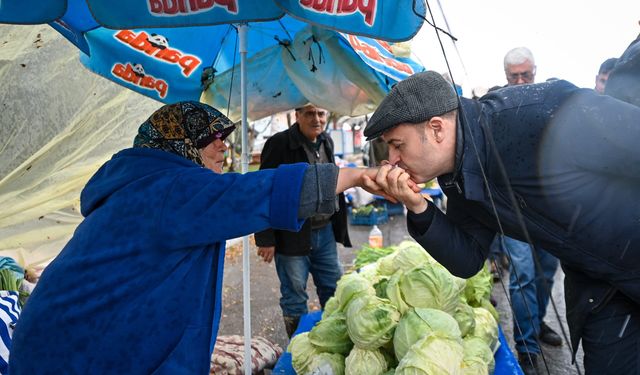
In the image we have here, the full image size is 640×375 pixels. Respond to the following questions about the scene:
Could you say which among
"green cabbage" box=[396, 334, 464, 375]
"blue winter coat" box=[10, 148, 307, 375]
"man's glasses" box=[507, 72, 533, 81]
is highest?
"man's glasses" box=[507, 72, 533, 81]

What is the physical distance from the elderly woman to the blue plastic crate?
28.4ft

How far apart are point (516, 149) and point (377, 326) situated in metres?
1.16

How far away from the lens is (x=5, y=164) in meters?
3.30

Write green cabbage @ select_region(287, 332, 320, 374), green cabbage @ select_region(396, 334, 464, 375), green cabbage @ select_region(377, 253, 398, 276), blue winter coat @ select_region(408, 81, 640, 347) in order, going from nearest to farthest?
blue winter coat @ select_region(408, 81, 640, 347) < green cabbage @ select_region(396, 334, 464, 375) < green cabbage @ select_region(287, 332, 320, 374) < green cabbage @ select_region(377, 253, 398, 276)

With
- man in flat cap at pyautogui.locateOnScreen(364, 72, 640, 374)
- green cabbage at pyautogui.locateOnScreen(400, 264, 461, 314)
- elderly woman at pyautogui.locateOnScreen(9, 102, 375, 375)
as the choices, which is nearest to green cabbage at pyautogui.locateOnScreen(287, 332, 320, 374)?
green cabbage at pyautogui.locateOnScreen(400, 264, 461, 314)

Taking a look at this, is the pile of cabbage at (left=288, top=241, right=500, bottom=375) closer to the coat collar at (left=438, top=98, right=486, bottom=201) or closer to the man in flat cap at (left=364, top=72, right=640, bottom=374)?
the man in flat cap at (left=364, top=72, right=640, bottom=374)

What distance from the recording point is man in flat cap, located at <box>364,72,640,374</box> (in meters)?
1.62

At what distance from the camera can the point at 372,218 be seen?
1043 cm

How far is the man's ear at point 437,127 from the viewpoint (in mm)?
1815

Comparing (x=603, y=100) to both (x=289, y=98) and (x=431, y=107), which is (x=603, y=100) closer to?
(x=431, y=107)

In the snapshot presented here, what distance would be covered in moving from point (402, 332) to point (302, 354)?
2.28ft

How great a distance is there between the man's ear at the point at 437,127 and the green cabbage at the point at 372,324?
104 centimetres

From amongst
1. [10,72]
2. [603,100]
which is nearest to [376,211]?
[10,72]

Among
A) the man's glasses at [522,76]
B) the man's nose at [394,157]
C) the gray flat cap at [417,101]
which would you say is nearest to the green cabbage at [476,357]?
the man's nose at [394,157]
